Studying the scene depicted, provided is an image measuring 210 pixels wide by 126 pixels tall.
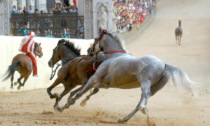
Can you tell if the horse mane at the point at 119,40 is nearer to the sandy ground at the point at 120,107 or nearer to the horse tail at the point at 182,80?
the sandy ground at the point at 120,107

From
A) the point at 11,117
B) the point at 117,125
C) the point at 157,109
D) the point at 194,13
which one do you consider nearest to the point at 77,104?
the point at 157,109

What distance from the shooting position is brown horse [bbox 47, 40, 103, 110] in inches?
416

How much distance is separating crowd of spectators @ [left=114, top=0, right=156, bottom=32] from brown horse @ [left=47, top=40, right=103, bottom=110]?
542 inches

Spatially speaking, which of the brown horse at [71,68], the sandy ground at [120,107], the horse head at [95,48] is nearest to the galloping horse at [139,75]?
the sandy ground at [120,107]

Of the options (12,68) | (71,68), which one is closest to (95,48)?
(71,68)

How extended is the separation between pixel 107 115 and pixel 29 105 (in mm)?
2896

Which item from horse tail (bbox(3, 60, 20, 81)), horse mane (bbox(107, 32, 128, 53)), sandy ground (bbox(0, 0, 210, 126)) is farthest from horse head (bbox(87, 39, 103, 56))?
horse tail (bbox(3, 60, 20, 81))

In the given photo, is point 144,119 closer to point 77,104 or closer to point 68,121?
point 68,121

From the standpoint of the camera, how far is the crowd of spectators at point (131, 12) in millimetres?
28991

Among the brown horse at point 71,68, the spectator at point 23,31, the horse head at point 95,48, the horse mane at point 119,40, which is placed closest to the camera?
the horse mane at point 119,40

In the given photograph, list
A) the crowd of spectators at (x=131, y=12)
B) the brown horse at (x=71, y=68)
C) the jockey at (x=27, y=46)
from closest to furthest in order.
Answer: the brown horse at (x=71, y=68), the jockey at (x=27, y=46), the crowd of spectators at (x=131, y=12)

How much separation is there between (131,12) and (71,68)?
23398mm

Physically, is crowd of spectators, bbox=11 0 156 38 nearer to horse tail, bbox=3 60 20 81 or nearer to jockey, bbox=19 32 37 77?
jockey, bbox=19 32 37 77

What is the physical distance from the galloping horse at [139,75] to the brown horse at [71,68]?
109cm
